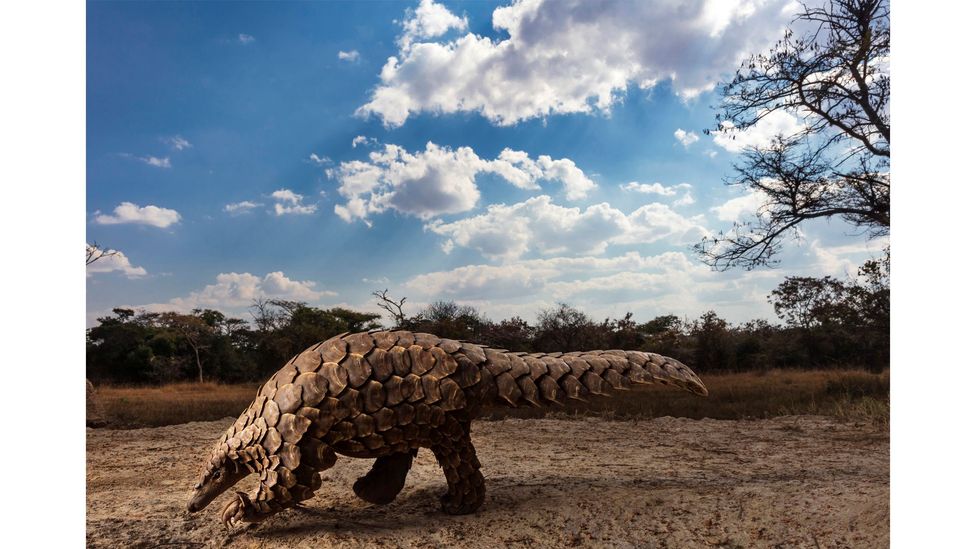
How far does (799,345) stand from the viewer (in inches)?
450

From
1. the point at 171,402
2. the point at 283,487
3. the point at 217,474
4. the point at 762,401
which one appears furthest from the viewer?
the point at 171,402

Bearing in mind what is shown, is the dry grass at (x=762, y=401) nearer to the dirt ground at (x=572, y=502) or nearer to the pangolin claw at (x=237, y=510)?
the dirt ground at (x=572, y=502)

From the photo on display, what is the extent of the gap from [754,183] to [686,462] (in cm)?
576

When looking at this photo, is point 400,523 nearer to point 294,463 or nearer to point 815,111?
point 294,463

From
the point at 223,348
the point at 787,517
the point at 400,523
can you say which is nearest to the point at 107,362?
the point at 223,348

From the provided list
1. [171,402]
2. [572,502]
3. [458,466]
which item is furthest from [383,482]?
[171,402]

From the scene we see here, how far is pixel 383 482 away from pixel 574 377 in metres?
1.55

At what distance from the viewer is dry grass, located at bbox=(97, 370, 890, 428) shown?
934cm

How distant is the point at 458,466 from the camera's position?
12.6 feet

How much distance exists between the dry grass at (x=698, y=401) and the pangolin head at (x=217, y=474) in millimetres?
5314

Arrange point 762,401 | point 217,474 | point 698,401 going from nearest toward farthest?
point 217,474 → point 698,401 → point 762,401

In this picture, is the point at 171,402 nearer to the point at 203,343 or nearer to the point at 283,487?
the point at 203,343

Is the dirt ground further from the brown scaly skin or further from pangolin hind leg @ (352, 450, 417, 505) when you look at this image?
the brown scaly skin

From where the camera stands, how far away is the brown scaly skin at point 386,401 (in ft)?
11.3
